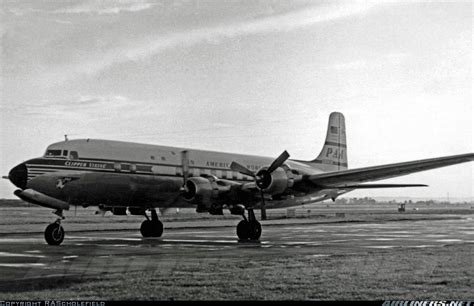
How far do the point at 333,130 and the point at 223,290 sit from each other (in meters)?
23.4

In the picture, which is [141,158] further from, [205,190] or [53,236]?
[53,236]

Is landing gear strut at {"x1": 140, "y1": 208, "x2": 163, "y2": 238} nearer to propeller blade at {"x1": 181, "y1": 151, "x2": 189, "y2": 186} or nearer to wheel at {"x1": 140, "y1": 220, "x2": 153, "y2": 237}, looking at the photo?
wheel at {"x1": 140, "y1": 220, "x2": 153, "y2": 237}

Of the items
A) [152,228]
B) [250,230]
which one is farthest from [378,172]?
[152,228]

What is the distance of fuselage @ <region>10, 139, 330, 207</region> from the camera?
18844 millimetres

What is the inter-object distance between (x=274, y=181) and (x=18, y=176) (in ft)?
28.5

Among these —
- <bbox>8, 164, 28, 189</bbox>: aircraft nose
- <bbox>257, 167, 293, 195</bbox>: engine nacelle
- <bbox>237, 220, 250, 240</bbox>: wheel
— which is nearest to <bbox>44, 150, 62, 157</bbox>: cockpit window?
<bbox>8, 164, 28, 189</bbox>: aircraft nose

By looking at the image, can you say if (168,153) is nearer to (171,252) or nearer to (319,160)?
(171,252)

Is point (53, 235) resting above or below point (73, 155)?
below

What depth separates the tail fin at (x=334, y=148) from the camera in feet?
99.6

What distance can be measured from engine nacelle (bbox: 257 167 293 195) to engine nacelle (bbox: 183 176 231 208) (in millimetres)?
1450

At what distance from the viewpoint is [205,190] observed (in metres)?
21.4

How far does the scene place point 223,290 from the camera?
9.07 m

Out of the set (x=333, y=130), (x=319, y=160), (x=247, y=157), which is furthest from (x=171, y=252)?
(x=333, y=130)

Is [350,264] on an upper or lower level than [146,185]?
lower
